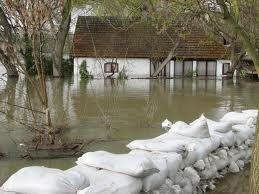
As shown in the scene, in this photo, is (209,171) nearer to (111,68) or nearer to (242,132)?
(242,132)

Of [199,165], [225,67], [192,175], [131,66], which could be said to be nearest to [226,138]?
[199,165]

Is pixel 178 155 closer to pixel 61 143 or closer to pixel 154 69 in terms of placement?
pixel 61 143

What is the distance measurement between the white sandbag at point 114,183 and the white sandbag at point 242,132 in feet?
11.1

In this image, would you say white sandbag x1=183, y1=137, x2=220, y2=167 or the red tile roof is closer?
white sandbag x1=183, y1=137, x2=220, y2=167

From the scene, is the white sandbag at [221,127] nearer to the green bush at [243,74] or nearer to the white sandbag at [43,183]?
the white sandbag at [43,183]

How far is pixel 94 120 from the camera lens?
12.0 meters

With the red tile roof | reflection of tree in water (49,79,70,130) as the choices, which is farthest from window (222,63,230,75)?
reflection of tree in water (49,79,70,130)

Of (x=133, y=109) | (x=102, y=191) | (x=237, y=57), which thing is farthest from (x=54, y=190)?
(x=237, y=57)

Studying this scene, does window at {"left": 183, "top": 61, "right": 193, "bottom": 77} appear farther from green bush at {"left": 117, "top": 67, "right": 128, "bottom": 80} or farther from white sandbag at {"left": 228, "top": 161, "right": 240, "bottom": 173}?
white sandbag at {"left": 228, "top": 161, "right": 240, "bottom": 173}

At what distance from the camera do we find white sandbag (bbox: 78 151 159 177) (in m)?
5.00

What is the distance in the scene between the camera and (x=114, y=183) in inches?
190

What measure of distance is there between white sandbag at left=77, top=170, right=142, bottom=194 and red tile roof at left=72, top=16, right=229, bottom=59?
1014 inches

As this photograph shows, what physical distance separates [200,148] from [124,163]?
1.92 meters

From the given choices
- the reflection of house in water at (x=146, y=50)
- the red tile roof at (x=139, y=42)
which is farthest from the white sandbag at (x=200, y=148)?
the red tile roof at (x=139, y=42)
